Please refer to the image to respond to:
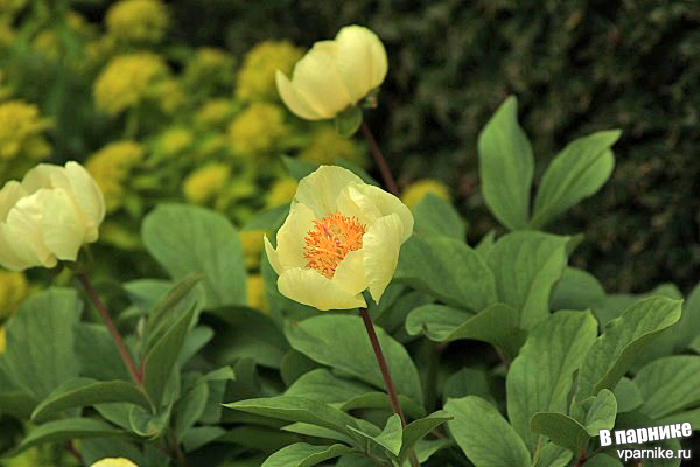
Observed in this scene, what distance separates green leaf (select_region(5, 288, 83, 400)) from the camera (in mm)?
1053

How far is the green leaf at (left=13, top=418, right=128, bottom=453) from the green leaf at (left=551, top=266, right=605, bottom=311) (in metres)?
0.49

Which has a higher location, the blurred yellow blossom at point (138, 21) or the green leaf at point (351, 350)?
the green leaf at point (351, 350)

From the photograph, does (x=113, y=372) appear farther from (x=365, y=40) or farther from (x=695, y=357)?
(x=695, y=357)

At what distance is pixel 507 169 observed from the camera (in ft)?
3.79

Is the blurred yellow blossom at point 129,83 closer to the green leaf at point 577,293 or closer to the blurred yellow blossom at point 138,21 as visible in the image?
the blurred yellow blossom at point 138,21

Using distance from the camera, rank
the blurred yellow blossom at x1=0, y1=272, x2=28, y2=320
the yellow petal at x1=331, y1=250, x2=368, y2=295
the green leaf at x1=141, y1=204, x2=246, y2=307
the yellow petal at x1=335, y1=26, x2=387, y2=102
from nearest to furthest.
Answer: the yellow petal at x1=331, y1=250, x2=368, y2=295 → the yellow petal at x1=335, y1=26, x2=387, y2=102 → the green leaf at x1=141, y1=204, x2=246, y2=307 → the blurred yellow blossom at x1=0, y1=272, x2=28, y2=320

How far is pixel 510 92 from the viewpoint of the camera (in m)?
1.90

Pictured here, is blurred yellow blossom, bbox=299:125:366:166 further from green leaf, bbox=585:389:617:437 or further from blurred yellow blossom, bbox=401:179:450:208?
green leaf, bbox=585:389:617:437

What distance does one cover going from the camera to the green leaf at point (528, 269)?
3.14 feet

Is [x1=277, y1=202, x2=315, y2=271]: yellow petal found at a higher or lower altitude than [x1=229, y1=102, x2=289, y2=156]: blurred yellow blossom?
higher

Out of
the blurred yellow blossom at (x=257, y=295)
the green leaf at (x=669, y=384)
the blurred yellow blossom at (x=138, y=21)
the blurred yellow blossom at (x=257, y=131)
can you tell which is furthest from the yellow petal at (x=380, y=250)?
the blurred yellow blossom at (x=138, y=21)

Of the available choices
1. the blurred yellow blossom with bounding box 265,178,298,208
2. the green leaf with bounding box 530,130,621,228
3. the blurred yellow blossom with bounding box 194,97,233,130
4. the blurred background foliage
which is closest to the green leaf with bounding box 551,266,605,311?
the green leaf with bounding box 530,130,621,228

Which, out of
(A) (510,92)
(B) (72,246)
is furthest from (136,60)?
(B) (72,246)

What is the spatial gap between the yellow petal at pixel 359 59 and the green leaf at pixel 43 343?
0.40 meters
